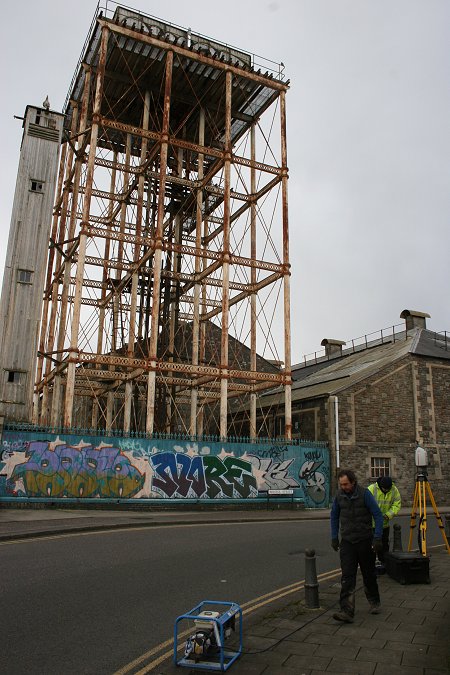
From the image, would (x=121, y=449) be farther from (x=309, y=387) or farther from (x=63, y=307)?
(x=309, y=387)

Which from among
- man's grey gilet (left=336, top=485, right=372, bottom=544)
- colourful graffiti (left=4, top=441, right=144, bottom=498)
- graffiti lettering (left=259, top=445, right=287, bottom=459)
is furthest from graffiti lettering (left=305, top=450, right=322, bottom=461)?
man's grey gilet (left=336, top=485, right=372, bottom=544)

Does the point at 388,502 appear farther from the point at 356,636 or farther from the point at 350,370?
the point at 350,370

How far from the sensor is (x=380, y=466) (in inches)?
1006

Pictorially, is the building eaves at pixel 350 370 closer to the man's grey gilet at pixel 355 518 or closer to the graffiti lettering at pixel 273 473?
the graffiti lettering at pixel 273 473

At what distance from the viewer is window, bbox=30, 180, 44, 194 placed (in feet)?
78.5

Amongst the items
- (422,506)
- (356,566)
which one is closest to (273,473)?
(422,506)

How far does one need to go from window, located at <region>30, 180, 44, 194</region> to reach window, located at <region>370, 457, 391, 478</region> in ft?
62.7

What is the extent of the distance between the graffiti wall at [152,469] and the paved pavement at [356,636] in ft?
39.4

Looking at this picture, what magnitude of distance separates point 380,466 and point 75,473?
46.8 feet

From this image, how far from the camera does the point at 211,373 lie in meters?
23.0

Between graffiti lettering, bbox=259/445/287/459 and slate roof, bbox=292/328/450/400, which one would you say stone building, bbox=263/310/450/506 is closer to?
slate roof, bbox=292/328/450/400

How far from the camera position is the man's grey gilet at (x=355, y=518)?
246 inches

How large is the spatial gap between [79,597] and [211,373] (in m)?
16.4

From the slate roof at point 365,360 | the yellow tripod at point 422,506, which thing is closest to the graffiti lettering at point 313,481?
the slate roof at point 365,360
